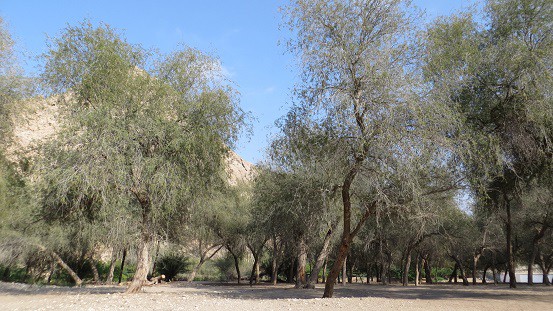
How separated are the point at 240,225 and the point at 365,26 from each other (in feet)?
76.8

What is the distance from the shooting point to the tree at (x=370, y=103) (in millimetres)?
12578

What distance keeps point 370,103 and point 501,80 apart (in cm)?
522

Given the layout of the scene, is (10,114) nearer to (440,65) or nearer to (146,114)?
(146,114)

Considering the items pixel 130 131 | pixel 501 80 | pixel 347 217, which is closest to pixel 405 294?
pixel 347 217

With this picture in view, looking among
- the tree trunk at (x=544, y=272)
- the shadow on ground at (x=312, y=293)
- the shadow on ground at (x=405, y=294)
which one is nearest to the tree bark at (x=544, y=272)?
the tree trunk at (x=544, y=272)

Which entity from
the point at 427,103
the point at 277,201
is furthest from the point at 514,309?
the point at 277,201

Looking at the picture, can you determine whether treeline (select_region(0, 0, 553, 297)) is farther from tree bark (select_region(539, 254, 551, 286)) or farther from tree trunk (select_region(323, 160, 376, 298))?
tree bark (select_region(539, 254, 551, 286))

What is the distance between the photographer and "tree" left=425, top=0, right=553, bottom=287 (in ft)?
45.9

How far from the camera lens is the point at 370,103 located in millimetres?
12836

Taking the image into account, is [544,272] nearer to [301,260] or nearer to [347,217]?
[301,260]

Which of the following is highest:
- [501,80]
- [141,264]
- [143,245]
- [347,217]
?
[501,80]

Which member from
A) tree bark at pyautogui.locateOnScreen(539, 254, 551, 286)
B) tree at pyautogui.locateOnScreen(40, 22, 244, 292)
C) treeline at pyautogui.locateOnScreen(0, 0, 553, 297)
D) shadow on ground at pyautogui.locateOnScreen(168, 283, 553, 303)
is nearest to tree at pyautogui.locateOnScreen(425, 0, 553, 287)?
treeline at pyautogui.locateOnScreen(0, 0, 553, 297)

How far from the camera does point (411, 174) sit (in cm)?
1255

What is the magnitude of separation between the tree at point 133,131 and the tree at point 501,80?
7.46 meters
